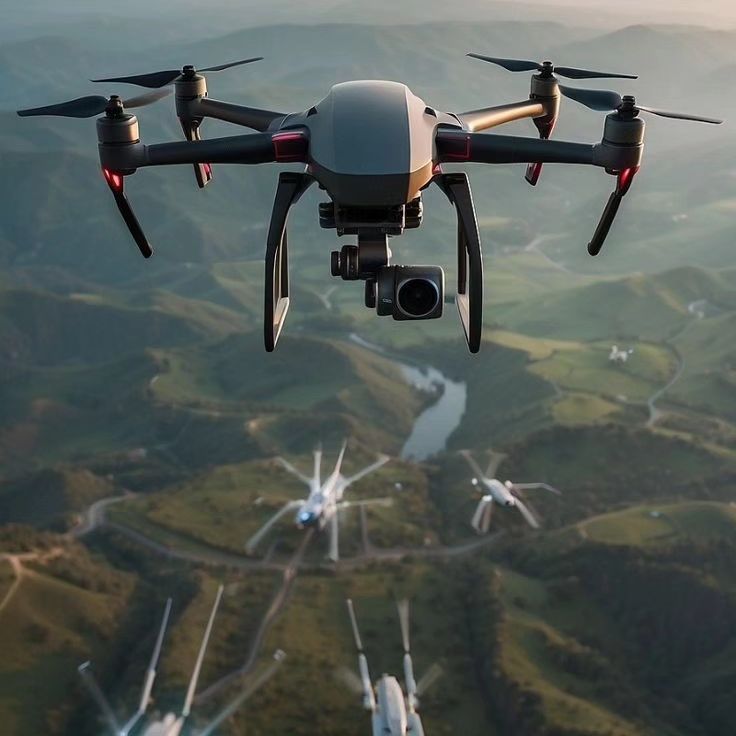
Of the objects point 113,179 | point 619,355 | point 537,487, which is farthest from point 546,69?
point 619,355

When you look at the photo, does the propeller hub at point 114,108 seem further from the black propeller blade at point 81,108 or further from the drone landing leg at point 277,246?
the drone landing leg at point 277,246

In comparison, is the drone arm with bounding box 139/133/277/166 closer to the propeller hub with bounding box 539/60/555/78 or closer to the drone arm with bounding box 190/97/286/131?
the drone arm with bounding box 190/97/286/131

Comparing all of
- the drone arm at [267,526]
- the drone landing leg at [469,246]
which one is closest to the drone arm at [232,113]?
the drone landing leg at [469,246]

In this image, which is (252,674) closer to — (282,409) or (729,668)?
(729,668)

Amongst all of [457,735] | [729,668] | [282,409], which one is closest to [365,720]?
[457,735]

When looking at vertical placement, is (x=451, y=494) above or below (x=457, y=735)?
below

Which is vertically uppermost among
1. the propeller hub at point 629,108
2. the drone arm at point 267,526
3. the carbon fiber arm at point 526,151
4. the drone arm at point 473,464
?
the propeller hub at point 629,108
